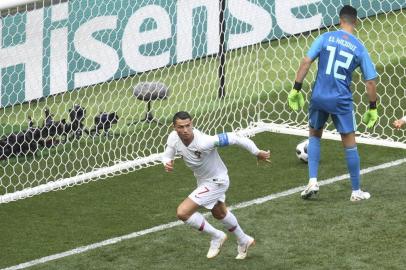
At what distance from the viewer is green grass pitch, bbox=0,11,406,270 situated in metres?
11.0

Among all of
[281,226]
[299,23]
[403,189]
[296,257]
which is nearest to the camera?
[296,257]

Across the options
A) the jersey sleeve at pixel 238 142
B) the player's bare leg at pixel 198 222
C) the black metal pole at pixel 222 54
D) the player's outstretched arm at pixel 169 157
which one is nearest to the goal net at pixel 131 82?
the black metal pole at pixel 222 54

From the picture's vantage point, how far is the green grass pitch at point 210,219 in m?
11.0

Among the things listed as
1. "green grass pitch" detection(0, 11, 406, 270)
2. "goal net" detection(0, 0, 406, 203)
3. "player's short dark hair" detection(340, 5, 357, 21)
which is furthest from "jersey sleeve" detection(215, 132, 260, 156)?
"goal net" detection(0, 0, 406, 203)

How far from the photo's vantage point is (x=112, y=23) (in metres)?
15.5

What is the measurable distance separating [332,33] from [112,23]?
415cm

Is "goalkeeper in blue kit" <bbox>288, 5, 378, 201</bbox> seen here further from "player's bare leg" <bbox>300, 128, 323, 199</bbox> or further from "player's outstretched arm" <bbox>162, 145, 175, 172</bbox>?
"player's outstretched arm" <bbox>162, 145, 175, 172</bbox>

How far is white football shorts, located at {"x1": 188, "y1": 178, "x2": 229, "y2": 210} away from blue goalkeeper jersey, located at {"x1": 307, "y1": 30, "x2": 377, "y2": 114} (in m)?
1.77

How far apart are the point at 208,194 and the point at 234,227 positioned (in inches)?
14.2

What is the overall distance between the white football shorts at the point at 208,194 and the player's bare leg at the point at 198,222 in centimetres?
5

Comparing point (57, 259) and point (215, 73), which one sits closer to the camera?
point (57, 259)

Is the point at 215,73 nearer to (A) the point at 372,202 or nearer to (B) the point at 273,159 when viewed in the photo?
(B) the point at 273,159

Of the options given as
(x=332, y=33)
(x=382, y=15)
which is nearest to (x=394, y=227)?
(x=332, y=33)

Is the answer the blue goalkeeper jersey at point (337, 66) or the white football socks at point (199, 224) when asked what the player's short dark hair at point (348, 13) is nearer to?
the blue goalkeeper jersey at point (337, 66)
